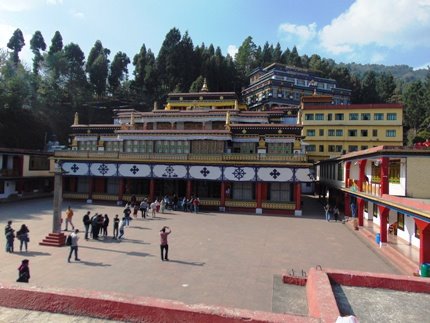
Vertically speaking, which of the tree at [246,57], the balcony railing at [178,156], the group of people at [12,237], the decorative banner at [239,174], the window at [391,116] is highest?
the tree at [246,57]

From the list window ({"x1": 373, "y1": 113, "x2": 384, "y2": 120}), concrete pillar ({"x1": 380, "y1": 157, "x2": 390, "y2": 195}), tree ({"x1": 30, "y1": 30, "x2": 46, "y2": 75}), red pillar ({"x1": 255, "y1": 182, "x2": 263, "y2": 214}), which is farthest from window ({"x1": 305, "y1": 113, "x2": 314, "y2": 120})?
tree ({"x1": 30, "y1": 30, "x2": 46, "y2": 75})

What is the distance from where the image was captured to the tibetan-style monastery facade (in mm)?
32219

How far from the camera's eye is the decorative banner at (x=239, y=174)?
3238cm

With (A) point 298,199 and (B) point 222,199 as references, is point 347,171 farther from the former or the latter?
(B) point 222,199

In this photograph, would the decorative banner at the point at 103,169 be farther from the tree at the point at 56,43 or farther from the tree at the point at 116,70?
the tree at the point at 56,43

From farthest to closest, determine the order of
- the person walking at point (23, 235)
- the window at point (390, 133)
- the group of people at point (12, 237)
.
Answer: the window at point (390, 133)
the person walking at point (23, 235)
the group of people at point (12, 237)

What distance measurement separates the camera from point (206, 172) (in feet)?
110

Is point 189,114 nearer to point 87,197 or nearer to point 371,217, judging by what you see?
point 87,197

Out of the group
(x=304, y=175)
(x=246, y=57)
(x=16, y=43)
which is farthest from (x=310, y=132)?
(x=16, y=43)

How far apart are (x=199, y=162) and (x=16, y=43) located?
81.8m

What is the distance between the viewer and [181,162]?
33.9 meters

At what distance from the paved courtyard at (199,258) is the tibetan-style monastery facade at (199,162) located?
6.23 meters

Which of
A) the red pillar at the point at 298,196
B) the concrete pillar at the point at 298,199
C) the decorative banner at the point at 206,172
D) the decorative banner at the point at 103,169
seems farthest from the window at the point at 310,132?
the decorative banner at the point at 103,169

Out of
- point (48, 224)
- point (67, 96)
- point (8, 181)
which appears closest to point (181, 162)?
point (48, 224)
